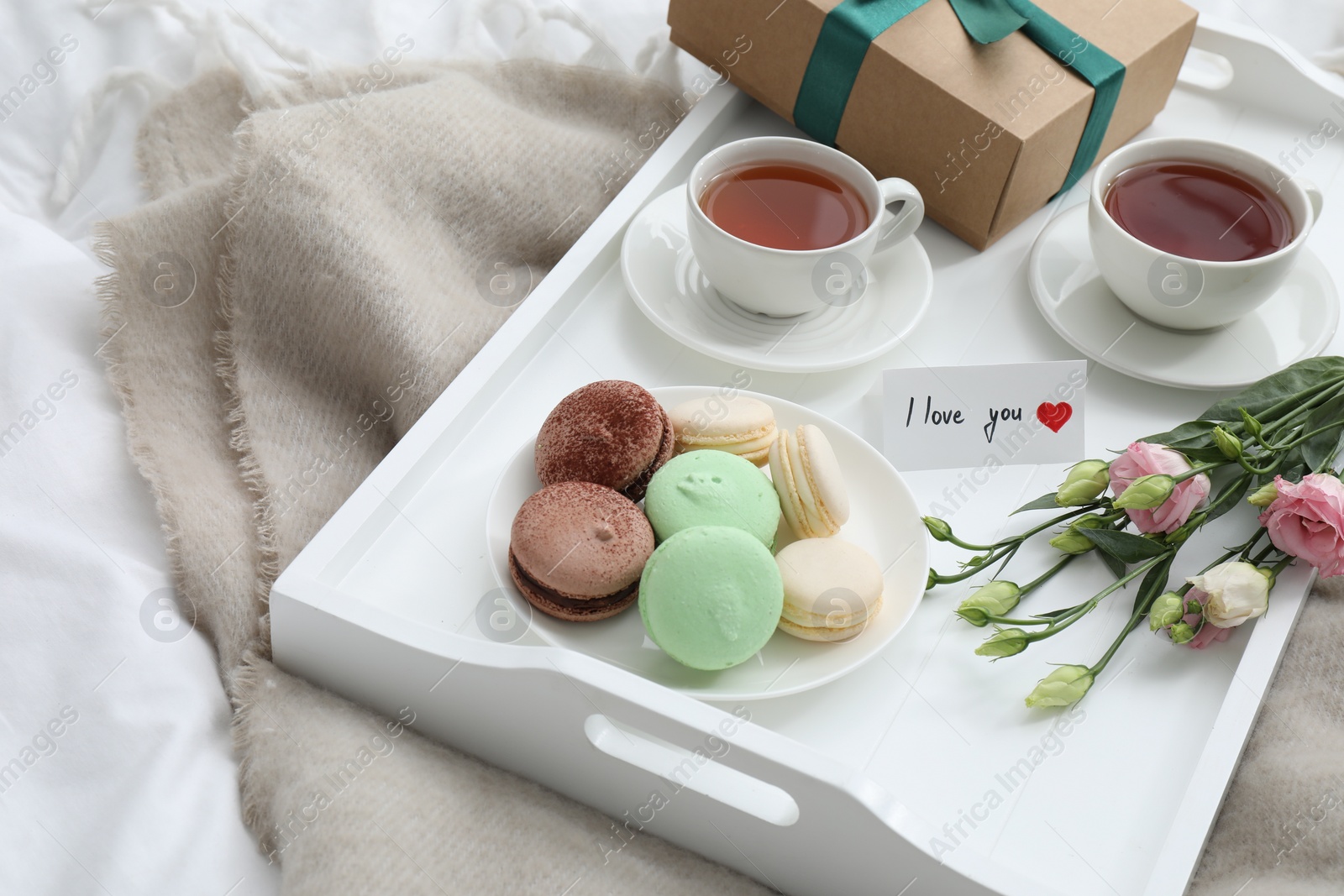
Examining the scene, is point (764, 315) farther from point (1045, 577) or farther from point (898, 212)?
point (1045, 577)

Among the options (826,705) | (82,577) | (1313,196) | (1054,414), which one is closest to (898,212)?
(1054,414)

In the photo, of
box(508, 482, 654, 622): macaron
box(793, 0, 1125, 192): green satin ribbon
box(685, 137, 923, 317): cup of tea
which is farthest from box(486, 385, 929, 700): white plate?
box(793, 0, 1125, 192): green satin ribbon

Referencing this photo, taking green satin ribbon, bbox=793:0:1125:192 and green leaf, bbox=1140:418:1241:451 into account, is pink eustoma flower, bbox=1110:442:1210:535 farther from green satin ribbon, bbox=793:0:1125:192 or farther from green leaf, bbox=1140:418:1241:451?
green satin ribbon, bbox=793:0:1125:192

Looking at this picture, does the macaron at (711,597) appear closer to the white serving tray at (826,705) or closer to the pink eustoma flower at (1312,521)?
the white serving tray at (826,705)

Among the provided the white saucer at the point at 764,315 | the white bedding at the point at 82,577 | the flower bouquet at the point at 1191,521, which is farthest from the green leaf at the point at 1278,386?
the white bedding at the point at 82,577

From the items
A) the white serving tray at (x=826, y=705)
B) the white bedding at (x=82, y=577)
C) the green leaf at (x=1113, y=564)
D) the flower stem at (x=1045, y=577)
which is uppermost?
the green leaf at (x=1113, y=564)

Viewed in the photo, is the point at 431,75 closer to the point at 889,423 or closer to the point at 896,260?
the point at 896,260
